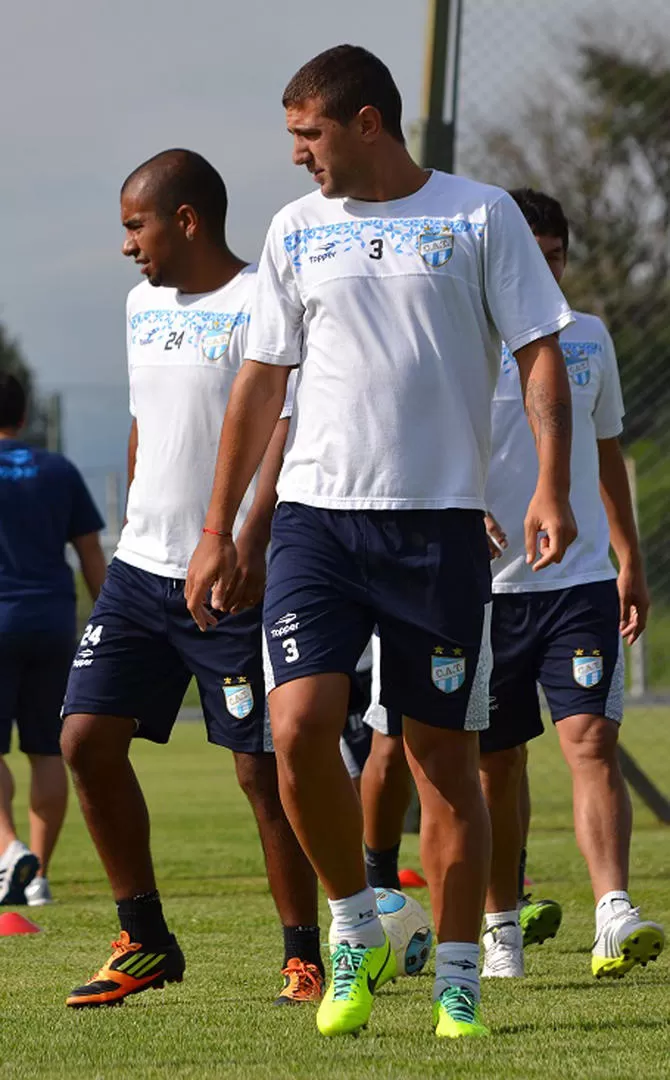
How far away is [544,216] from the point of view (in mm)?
6094

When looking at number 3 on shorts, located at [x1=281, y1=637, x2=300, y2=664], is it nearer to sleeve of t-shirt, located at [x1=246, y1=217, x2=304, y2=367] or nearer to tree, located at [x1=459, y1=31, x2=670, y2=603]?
sleeve of t-shirt, located at [x1=246, y1=217, x2=304, y2=367]

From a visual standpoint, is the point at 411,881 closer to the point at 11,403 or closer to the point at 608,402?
the point at 11,403

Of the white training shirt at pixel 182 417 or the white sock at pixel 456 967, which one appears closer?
the white sock at pixel 456 967

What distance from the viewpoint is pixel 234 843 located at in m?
10.7

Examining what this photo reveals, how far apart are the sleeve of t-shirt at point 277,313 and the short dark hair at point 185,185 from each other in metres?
0.90

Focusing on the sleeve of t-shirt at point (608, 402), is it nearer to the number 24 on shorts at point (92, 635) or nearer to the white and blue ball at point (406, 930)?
the white and blue ball at point (406, 930)

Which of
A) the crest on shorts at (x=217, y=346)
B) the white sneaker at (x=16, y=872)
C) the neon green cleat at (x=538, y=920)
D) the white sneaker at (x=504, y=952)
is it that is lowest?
the white sneaker at (x=16, y=872)

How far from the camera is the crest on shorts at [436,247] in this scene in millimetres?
4332

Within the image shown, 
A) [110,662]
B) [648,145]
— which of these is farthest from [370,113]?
[648,145]

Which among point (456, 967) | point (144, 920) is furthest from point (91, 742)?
point (456, 967)

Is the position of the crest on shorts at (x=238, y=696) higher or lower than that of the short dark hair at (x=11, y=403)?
higher

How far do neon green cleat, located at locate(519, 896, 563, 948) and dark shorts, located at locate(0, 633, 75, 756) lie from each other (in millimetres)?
3030

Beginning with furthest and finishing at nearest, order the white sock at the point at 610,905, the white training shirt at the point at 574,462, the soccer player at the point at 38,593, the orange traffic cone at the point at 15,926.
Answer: the soccer player at the point at 38,593
the orange traffic cone at the point at 15,926
the white training shirt at the point at 574,462
the white sock at the point at 610,905

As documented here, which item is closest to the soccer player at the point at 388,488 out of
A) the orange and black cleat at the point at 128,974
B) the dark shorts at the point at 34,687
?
the orange and black cleat at the point at 128,974
